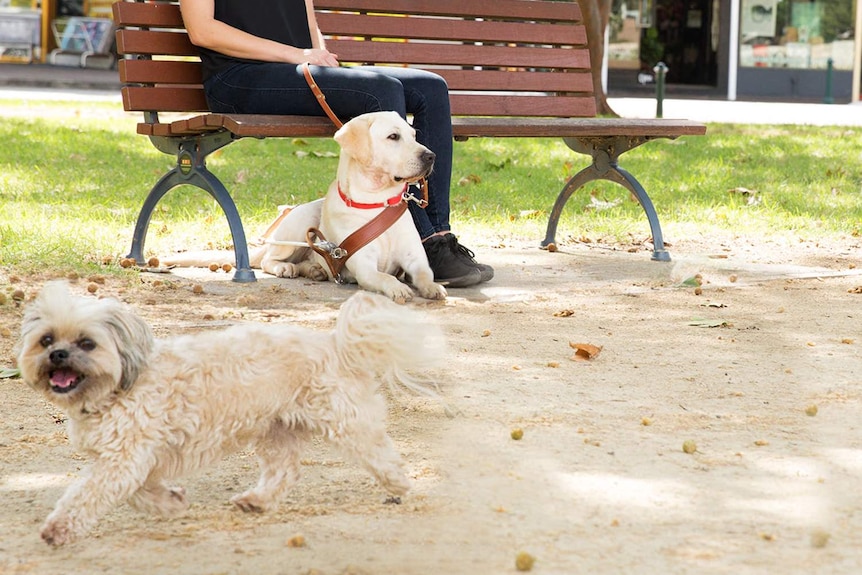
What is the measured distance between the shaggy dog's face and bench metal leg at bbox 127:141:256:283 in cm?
305

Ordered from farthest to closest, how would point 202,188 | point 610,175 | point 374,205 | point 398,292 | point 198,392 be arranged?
point 610,175, point 202,188, point 374,205, point 398,292, point 198,392

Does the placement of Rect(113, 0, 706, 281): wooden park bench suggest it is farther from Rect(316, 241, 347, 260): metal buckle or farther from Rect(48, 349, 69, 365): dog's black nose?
Rect(48, 349, 69, 365): dog's black nose

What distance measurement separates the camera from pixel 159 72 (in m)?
6.29

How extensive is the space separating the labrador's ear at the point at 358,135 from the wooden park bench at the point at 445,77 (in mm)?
154

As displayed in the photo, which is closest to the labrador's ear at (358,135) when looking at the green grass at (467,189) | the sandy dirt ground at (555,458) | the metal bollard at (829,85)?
the sandy dirt ground at (555,458)

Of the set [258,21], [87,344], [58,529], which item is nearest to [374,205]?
[258,21]

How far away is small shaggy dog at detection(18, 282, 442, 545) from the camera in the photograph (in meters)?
2.67

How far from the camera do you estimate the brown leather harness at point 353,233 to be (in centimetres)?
569

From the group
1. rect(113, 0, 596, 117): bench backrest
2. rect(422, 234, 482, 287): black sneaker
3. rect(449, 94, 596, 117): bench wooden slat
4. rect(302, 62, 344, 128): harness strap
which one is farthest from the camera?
rect(449, 94, 596, 117): bench wooden slat

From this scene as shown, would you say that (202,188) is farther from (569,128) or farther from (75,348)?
(75,348)

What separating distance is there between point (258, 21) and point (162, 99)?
2.18 feet

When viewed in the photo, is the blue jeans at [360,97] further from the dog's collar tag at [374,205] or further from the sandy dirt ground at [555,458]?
the sandy dirt ground at [555,458]

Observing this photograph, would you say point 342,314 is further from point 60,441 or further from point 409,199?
point 409,199

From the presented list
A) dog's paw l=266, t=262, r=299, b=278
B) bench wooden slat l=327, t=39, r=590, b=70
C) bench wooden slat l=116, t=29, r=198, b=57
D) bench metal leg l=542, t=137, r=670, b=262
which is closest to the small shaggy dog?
dog's paw l=266, t=262, r=299, b=278
